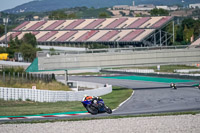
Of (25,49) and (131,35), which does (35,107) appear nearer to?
(25,49)

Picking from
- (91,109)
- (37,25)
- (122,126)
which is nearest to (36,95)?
(91,109)

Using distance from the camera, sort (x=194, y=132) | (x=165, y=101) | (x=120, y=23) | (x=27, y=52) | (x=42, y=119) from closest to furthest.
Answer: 1. (x=194, y=132)
2. (x=42, y=119)
3. (x=165, y=101)
4. (x=27, y=52)
5. (x=120, y=23)

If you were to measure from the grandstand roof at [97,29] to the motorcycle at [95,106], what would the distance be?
65.3 m

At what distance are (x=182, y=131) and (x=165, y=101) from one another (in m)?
15.2

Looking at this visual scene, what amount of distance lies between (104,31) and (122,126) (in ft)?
277

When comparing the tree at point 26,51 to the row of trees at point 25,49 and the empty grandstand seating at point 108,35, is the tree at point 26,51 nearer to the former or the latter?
the row of trees at point 25,49

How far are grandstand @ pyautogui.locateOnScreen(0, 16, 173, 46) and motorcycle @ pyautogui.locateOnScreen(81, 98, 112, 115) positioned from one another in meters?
65.0

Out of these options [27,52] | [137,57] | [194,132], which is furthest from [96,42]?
[194,132]

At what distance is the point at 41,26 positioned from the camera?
123m

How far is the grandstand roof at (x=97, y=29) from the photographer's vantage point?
98.1m

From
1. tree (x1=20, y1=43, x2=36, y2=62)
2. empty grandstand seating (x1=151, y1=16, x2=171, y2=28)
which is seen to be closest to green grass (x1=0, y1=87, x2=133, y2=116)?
tree (x1=20, y1=43, x2=36, y2=62)

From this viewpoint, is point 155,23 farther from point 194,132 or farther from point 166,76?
point 194,132

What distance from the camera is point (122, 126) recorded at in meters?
22.8

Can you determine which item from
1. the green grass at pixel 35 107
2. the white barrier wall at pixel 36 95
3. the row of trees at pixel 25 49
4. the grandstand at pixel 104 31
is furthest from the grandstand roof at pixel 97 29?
the green grass at pixel 35 107
